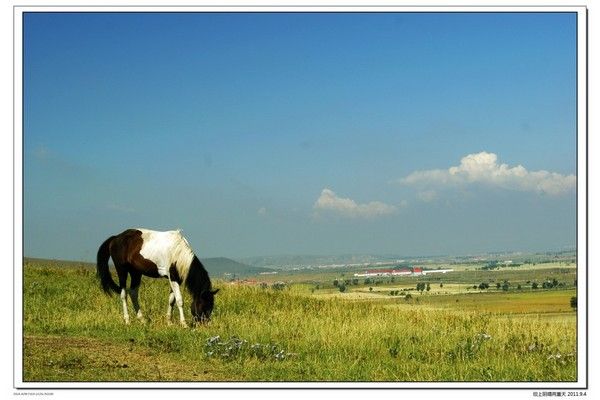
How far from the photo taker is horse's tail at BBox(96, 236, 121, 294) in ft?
52.1

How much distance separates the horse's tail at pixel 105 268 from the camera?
1588 centimetres

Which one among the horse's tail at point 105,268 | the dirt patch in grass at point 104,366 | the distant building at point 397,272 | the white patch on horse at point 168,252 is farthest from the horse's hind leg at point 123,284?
the distant building at point 397,272

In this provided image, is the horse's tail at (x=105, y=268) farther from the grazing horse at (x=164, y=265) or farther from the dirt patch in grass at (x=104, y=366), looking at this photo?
the dirt patch in grass at (x=104, y=366)

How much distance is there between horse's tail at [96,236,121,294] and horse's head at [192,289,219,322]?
222 centimetres

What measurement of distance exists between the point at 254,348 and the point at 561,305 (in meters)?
5.34

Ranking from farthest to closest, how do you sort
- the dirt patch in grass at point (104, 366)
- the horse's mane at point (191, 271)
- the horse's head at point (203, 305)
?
the horse's mane at point (191, 271), the horse's head at point (203, 305), the dirt patch in grass at point (104, 366)

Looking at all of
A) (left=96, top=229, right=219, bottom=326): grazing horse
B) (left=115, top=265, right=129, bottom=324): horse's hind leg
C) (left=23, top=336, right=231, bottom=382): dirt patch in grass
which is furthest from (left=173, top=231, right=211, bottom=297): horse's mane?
(left=23, top=336, right=231, bottom=382): dirt patch in grass

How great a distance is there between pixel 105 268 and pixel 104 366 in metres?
5.19

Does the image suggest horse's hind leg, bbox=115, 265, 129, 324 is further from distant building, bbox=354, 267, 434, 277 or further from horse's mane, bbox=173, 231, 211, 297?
distant building, bbox=354, 267, 434, 277
